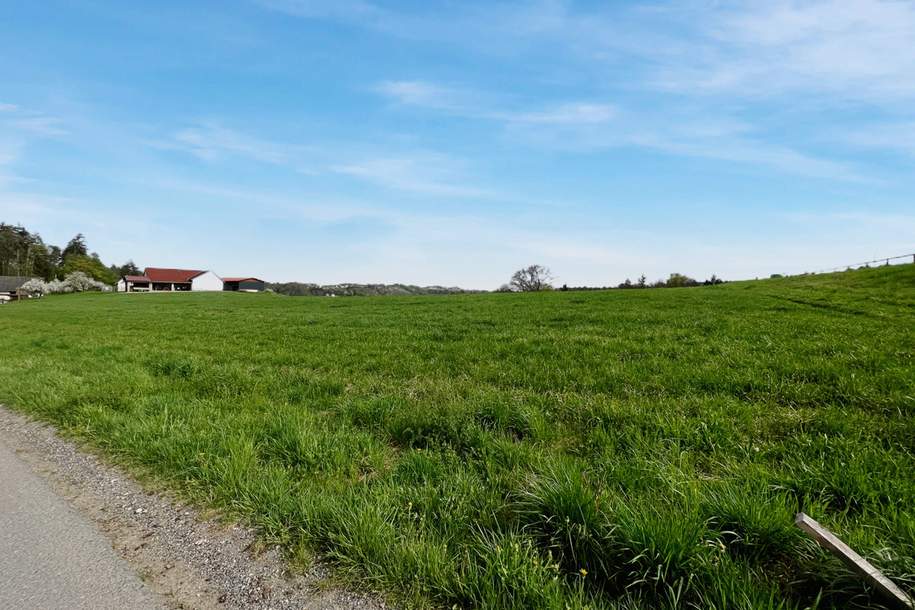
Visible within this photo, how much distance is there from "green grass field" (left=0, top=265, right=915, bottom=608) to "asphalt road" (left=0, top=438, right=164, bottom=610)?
75 centimetres

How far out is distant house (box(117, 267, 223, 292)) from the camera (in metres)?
109

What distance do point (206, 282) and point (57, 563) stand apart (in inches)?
4982

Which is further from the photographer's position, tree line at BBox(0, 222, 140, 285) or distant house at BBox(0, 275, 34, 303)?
tree line at BBox(0, 222, 140, 285)

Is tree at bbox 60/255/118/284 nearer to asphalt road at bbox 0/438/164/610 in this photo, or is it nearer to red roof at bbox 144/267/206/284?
red roof at bbox 144/267/206/284

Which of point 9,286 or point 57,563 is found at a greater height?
point 9,286

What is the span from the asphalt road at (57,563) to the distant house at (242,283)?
122m

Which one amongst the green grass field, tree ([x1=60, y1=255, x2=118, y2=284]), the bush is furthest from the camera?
tree ([x1=60, y1=255, x2=118, y2=284])

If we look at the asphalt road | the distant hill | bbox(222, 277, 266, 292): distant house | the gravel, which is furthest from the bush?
the asphalt road

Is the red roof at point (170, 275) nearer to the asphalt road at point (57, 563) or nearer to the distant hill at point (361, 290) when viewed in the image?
the distant hill at point (361, 290)

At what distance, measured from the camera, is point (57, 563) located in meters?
3.01

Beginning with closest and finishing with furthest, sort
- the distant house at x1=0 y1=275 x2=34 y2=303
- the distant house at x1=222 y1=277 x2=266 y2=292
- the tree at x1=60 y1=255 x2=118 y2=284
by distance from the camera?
the distant house at x1=0 y1=275 x2=34 y2=303
the distant house at x1=222 y1=277 x2=266 y2=292
the tree at x1=60 y1=255 x2=118 y2=284

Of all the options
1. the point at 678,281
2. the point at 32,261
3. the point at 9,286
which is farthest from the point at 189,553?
the point at 32,261

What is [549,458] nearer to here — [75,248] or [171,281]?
[171,281]

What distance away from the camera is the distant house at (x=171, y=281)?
4306 inches
